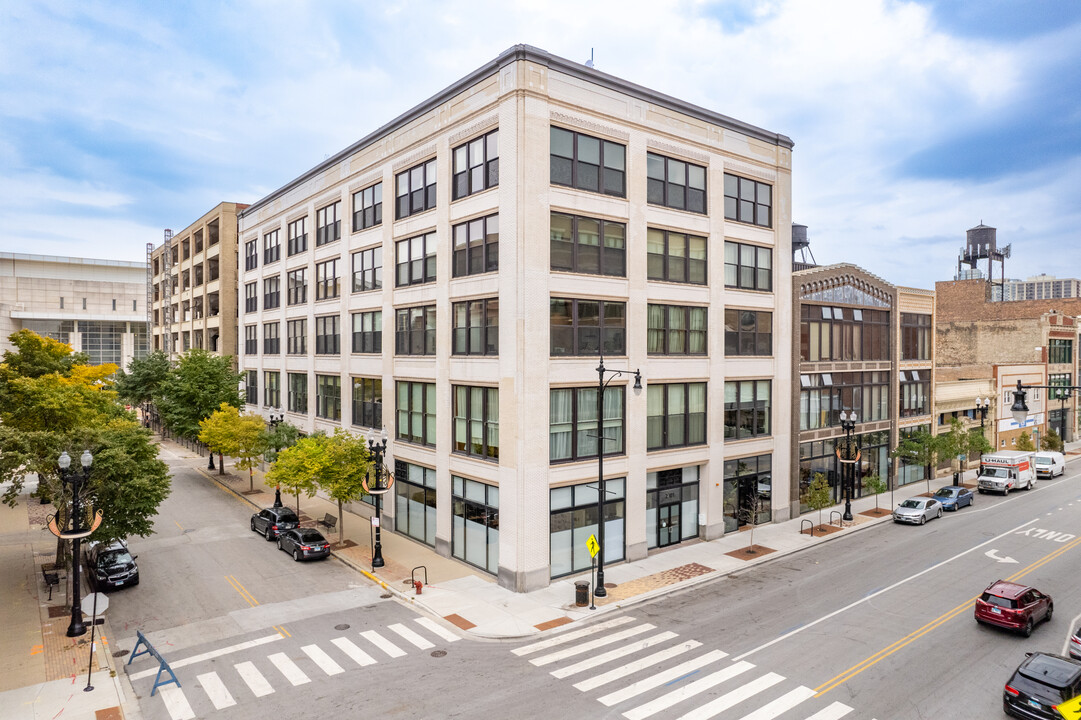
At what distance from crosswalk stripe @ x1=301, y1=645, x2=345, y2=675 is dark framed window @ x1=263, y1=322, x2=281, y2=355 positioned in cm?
3183

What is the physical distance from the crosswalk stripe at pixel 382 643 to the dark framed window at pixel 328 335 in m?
21.2

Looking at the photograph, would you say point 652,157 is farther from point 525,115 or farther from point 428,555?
point 428,555

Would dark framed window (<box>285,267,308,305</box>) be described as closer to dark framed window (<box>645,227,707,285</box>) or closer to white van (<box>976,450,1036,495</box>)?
dark framed window (<box>645,227,707,285</box>)

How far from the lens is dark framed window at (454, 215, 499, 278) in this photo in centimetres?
2533

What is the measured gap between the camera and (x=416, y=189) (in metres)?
30.3

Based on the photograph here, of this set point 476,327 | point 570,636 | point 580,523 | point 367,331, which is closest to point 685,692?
point 570,636

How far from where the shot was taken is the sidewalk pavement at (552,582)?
21312mm

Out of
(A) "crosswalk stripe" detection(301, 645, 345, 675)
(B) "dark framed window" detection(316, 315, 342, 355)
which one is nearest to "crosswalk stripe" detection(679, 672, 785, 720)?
(A) "crosswalk stripe" detection(301, 645, 345, 675)

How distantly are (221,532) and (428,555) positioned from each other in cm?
1228

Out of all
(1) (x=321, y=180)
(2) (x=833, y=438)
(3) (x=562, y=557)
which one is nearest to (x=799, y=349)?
(2) (x=833, y=438)

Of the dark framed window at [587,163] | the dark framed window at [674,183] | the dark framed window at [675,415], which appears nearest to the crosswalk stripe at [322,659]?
the dark framed window at [675,415]

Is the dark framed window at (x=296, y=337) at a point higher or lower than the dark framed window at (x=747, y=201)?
lower

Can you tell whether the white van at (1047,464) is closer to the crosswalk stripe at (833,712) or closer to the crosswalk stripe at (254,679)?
the crosswalk stripe at (833,712)

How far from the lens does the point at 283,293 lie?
45719mm
